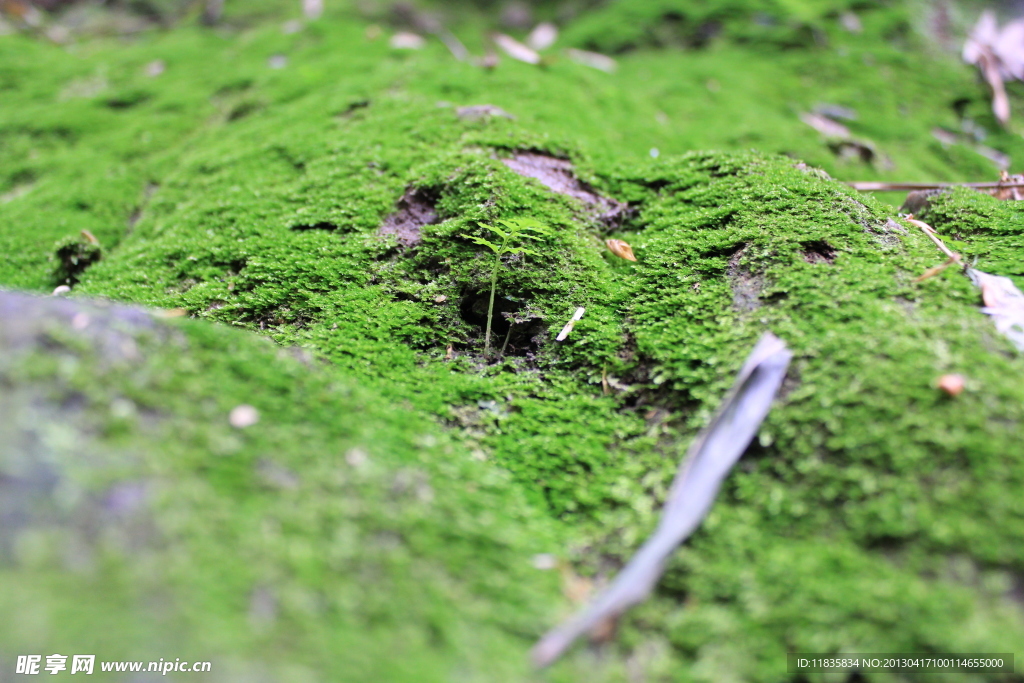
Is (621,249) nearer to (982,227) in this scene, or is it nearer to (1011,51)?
(982,227)

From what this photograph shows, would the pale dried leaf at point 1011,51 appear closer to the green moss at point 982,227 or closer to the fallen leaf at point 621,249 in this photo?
the green moss at point 982,227

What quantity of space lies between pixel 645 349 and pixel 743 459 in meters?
0.90

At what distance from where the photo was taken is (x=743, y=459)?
8.20ft

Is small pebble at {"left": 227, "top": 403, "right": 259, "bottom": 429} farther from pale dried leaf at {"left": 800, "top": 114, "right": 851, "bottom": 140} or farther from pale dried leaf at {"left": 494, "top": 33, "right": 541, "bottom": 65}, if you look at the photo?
pale dried leaf at {"left": 800, "top": 114, "right": 851, "bottom": 140}

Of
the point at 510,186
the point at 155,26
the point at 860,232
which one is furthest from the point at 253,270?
the point at 155,26

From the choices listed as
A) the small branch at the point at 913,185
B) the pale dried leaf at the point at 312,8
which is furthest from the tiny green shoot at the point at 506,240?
the pale dried leaf at the point at 312,8

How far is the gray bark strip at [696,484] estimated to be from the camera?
2064mm

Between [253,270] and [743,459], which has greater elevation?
[743,459]

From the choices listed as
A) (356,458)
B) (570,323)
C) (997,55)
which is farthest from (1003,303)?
(997,55)

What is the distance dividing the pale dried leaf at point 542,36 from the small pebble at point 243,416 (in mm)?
8441

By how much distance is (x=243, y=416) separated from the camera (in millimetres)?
2332

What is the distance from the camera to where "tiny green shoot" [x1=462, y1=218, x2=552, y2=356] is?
3.20m

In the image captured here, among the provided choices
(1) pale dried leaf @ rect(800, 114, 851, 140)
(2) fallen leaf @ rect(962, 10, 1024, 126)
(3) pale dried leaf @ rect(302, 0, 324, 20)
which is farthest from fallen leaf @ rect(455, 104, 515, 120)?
(2) fallen leaf @ rect(962, 10, 1024, 126)

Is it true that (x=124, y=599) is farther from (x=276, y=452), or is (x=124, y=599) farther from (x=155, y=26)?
(x=155, y=26)
